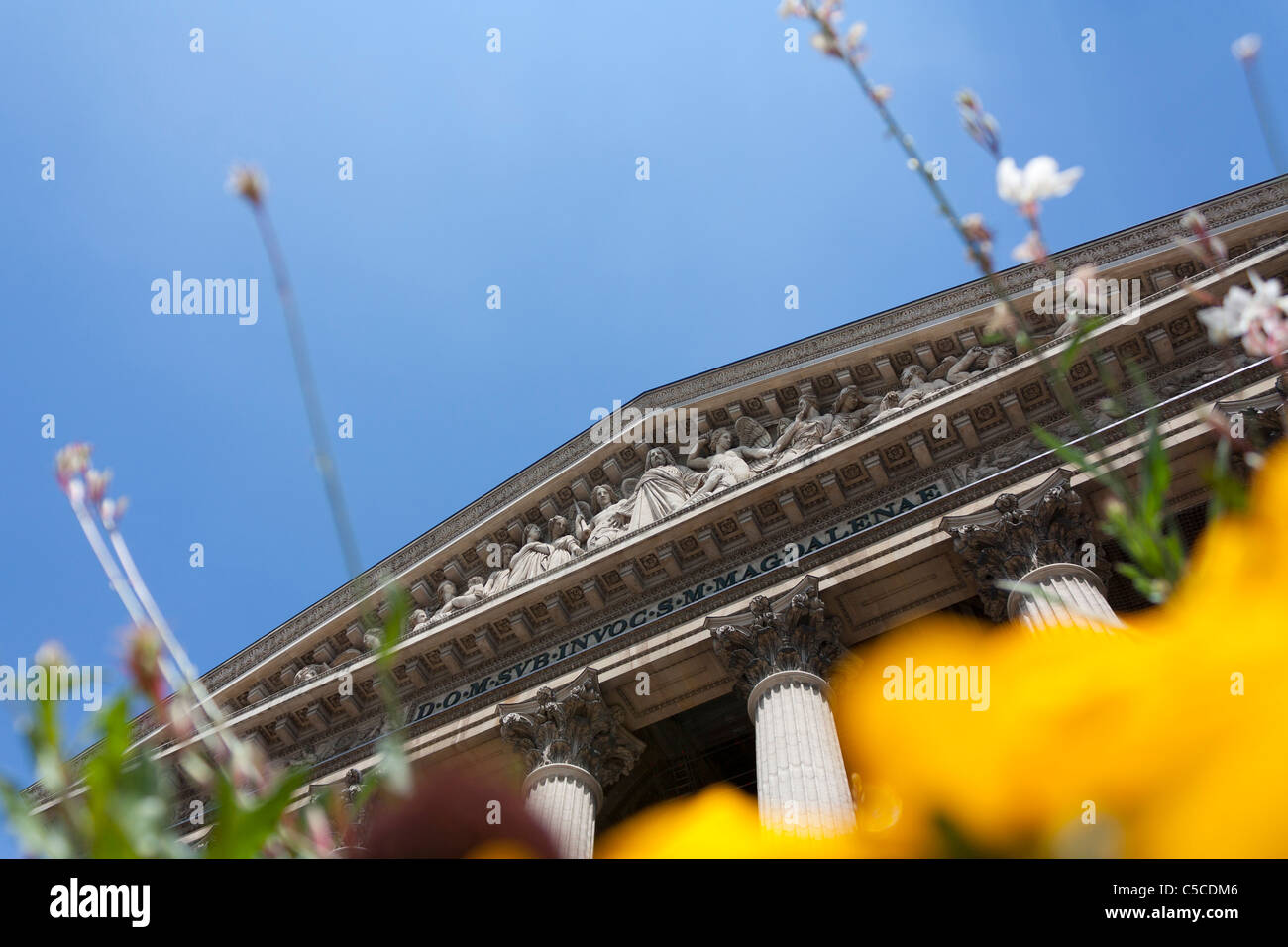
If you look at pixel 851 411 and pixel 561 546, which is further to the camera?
pixel 561 546

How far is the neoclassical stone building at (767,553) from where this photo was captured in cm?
1448

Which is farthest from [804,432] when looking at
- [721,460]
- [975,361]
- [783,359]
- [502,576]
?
[502,576]

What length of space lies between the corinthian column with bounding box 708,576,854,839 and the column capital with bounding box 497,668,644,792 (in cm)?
213

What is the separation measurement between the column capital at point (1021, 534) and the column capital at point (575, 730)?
18.9 feet

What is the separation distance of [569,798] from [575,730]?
4.64 ft

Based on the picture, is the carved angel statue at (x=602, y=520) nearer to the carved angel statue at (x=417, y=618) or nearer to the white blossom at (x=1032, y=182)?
the carved angel statue at (x=417, y=618)

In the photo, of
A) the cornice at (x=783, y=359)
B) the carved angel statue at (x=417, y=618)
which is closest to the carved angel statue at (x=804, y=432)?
the cornice at (x=783, y=359)

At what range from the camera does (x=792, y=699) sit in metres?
14.0

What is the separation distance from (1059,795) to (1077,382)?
55.1 feet

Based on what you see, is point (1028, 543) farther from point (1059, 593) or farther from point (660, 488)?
point (660, 488)

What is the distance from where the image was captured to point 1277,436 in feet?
44.2
